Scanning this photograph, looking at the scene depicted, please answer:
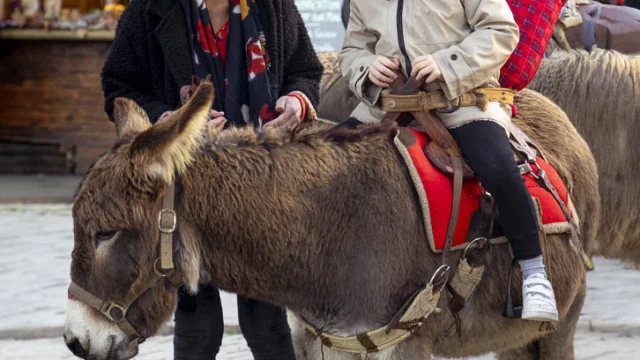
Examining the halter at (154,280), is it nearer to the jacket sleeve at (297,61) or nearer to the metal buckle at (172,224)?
the metal buckle at (172,224)

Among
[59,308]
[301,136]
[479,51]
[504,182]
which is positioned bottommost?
[59,308]

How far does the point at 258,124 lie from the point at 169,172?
89 cm

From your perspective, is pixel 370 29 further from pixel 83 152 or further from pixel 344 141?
pixel 83 152

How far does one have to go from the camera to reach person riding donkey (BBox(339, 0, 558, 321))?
331 centimetres

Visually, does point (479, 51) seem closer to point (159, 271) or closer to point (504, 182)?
point (504, 182)

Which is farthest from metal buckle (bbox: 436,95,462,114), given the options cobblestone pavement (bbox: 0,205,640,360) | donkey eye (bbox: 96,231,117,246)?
cobblestone pavement (bbox: 0,205,640,360)

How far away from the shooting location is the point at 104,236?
9.82ft

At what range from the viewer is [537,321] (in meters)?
3.53

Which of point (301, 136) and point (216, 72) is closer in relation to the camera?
point (301, 136)

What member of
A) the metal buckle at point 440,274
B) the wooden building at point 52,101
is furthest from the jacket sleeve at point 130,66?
the wooden building at point 52,101

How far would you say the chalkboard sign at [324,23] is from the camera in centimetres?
774

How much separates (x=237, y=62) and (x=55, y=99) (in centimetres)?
819

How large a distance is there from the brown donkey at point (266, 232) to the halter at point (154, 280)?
16 millimetres

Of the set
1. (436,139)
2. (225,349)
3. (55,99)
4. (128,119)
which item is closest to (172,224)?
(128,119)
